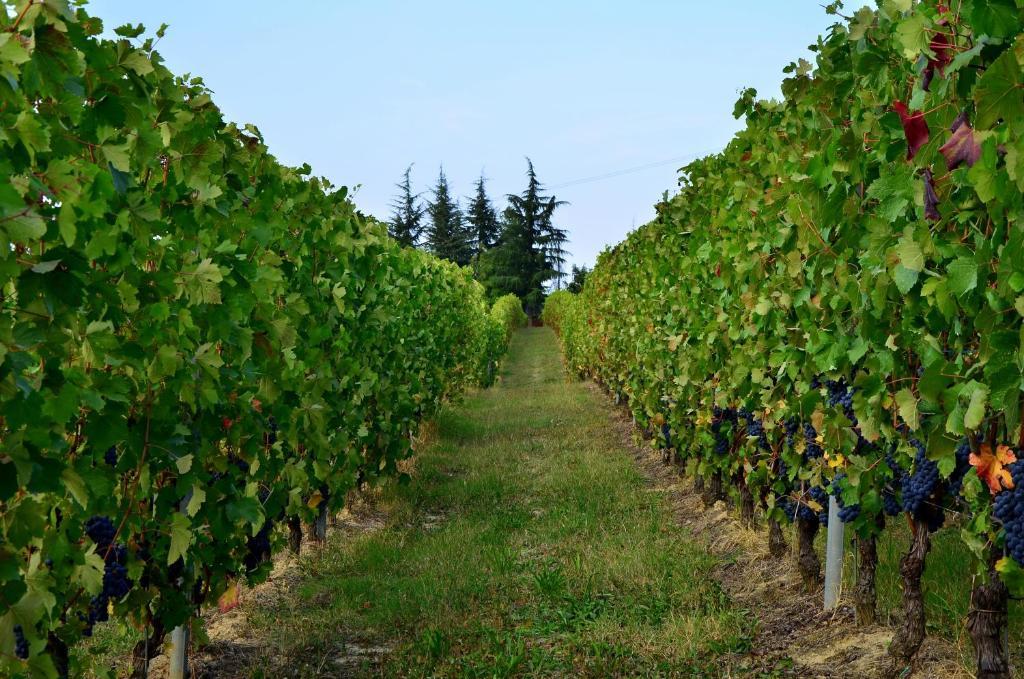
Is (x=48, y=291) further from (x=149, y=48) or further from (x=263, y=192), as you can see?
(x=263, y=192)

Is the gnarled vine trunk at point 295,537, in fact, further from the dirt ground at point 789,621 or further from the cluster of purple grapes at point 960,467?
the cluster of purple grapes at point 960,467

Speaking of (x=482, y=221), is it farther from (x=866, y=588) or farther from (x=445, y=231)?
(x=866, y=588)

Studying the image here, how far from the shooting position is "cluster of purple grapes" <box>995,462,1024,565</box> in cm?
281

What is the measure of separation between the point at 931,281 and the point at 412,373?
22.0 ft

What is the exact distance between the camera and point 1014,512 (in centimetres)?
285

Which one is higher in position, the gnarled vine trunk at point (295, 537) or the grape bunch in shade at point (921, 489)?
the grape bunch in shade at point (921, 489)

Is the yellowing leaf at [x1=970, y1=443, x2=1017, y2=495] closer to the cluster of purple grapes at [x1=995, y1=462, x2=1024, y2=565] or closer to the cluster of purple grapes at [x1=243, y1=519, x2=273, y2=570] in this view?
the cluster of purple grapes at [x1=995, y1=462, x2=1024, y2=565]

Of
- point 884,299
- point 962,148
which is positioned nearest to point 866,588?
point 884,299

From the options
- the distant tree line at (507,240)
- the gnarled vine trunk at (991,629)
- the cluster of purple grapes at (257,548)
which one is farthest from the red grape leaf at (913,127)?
the distant tree line at (507,240)

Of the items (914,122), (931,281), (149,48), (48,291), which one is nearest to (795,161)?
(914,122)

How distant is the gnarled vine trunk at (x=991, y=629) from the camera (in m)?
3.26

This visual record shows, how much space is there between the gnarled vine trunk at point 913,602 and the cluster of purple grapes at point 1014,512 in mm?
844

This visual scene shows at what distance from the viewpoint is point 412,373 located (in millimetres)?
8938

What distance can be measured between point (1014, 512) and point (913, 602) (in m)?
1.11
